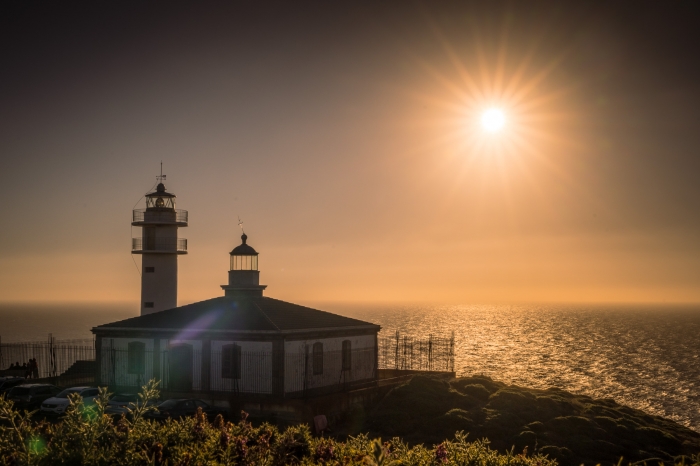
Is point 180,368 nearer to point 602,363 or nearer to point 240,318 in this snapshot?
point 240,318

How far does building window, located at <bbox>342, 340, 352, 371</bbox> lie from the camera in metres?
35.8

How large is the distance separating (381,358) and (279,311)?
53689 millimetres

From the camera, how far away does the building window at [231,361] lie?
31744 mm

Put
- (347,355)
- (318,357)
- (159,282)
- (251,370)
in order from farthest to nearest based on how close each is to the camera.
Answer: (159,282), (347,355), (318,357), (251,370)

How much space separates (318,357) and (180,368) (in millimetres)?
6369

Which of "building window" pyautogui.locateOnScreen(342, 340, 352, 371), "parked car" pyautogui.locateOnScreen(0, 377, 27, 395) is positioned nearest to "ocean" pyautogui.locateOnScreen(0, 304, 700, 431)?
"building window" pyautogui.locateOnScreen(342, 340, 352, 371)

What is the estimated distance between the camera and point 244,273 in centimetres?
3888

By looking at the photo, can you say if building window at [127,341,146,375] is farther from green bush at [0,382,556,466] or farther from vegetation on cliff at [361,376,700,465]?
green bush at [0,382,556,466]

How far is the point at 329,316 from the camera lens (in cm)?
3781

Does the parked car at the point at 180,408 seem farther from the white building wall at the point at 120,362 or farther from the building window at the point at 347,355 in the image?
the building window at the point at 347,355

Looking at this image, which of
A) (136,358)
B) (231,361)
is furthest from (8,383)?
(231,361)

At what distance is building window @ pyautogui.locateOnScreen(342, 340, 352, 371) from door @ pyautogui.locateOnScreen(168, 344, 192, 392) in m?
7.66

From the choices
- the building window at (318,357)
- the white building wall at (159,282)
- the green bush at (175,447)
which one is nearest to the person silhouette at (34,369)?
the white building wall at (159,282)

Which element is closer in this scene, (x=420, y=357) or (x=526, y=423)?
(x=526, y=423)
